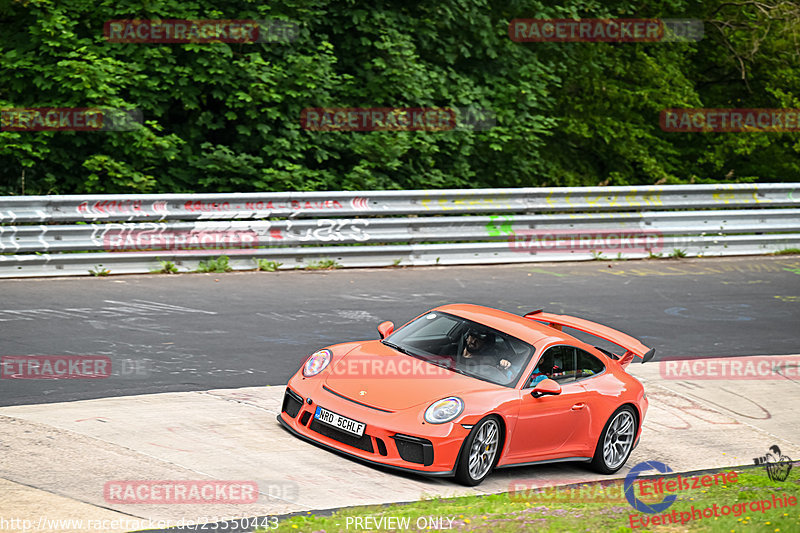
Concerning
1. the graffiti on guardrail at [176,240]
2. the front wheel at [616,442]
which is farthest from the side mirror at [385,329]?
the graffiti on guardrail at [176,240]

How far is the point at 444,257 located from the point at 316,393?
890 centimetres

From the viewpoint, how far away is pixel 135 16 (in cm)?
1656

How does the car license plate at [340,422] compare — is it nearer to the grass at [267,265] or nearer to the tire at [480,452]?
the tire at [480,452]

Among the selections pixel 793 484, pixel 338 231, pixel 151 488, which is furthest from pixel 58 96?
pixel 793 484

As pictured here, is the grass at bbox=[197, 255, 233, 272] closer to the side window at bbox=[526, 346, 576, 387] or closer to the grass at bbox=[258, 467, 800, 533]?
the side window at bbox=[526, 346, 576, 387]

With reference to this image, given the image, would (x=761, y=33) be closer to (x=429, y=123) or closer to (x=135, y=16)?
(x=429, y=123)

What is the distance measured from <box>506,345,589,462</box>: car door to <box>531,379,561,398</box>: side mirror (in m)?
0.05

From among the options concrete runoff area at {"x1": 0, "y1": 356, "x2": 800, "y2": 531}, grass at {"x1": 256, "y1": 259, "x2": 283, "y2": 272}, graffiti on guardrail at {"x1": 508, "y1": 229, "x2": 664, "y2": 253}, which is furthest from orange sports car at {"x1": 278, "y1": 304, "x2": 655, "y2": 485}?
graffiti on guardrail at {"x1": 508, "y1": 229, "x2": 664, "y2": 253}

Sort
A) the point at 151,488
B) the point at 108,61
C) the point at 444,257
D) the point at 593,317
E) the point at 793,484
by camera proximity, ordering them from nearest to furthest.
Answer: the point at 151,488, the point at 793,484, the point at 593,317, the point at 108,61, the point at 444,257

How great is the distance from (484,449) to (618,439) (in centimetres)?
180

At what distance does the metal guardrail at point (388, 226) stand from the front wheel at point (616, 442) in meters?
7.73

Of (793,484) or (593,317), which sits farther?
(593,317)

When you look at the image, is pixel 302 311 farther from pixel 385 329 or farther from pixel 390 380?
pixel 390 380

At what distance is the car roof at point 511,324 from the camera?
913 centimetres
